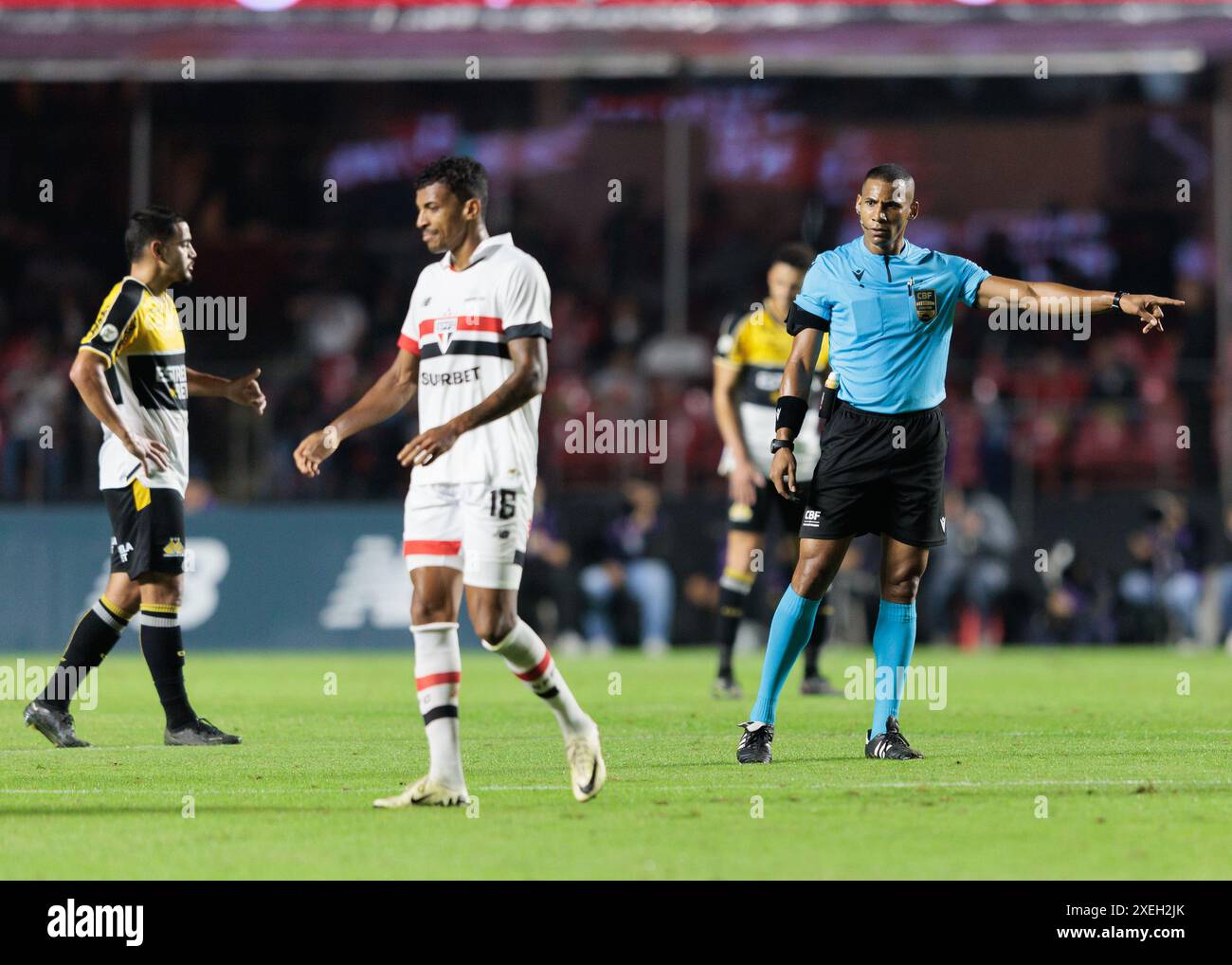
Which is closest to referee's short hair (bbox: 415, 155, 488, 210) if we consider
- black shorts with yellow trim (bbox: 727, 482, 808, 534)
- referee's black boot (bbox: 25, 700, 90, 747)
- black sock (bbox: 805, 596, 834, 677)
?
referee's black boot (bbox: 25, 700, 90, 747)

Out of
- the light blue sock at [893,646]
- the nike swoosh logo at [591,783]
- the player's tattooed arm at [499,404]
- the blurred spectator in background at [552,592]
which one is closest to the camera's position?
the player's tattooed arm at [499,404]

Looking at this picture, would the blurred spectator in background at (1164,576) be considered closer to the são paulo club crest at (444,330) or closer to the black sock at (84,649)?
the black sock at (84,649)

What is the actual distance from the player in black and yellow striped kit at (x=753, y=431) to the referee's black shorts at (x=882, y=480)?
3083 mm

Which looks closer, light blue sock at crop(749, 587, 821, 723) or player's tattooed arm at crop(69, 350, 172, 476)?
light blue sock at crop(749, 587, 821, 723)

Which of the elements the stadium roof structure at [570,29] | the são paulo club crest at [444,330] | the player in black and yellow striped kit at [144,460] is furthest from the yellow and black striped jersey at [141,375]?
the stadium roof structure at [570,29]

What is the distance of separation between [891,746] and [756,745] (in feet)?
1.93

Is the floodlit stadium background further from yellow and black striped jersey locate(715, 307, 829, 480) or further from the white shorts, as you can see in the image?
the white shorts

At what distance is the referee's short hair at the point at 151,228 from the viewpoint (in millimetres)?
8750

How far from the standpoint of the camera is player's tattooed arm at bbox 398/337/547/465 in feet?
20.9

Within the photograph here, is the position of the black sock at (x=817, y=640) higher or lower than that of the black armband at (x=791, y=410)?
lower

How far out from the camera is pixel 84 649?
29.2 ft

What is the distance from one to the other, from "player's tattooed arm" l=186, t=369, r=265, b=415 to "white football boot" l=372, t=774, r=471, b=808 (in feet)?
8.80

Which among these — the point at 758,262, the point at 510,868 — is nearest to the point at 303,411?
the point at 758,262
